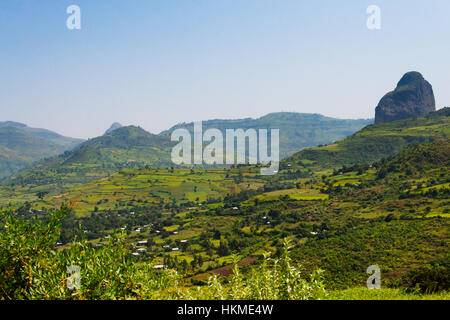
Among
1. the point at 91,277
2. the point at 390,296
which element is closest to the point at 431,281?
the point at 390,296

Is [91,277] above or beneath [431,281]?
above

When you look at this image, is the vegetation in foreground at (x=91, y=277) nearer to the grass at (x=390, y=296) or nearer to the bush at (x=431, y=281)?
the grass at (x=390, y=296)

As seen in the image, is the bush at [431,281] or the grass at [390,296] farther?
the bush at [431,281]

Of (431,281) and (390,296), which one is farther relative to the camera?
(431,281)

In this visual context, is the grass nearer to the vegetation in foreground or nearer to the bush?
the bush

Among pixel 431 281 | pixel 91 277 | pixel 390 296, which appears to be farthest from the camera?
pixel 431 281

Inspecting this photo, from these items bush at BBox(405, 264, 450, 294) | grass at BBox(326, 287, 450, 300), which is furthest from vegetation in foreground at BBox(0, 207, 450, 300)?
bush at BBox(405, 264, 450, 294)

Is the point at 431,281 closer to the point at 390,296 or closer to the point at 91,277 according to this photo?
the point at 390,296

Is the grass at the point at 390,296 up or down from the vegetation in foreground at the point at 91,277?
down

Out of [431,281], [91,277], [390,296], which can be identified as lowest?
[390,296]

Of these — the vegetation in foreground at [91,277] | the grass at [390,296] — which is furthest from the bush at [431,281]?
the vegetation in foreground at [91,277]

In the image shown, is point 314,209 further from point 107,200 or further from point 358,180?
point 107,200
